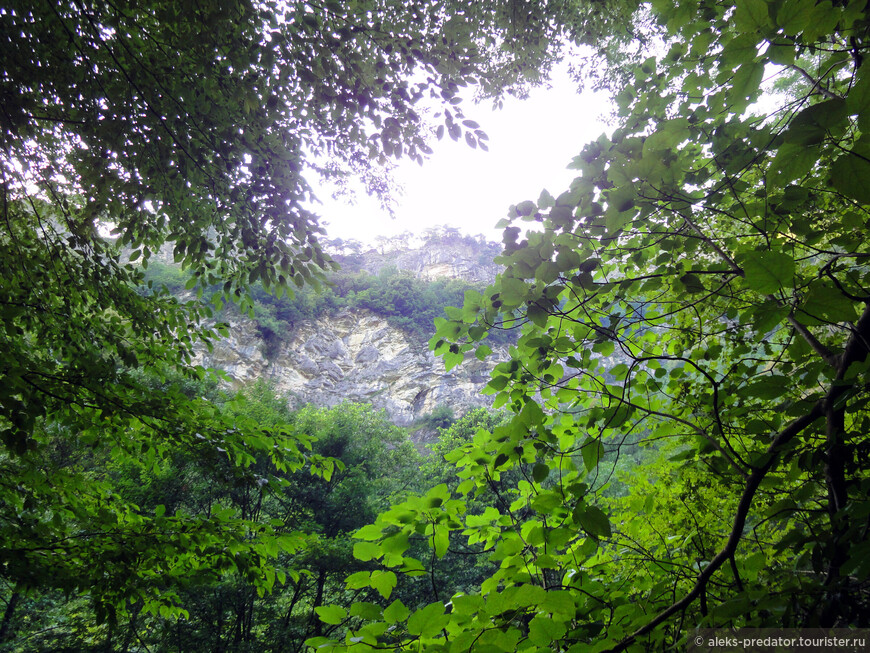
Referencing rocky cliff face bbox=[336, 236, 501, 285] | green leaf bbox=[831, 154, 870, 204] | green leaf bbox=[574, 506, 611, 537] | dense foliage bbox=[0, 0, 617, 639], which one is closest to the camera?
green leaf bbox=[831, 154, 870, 204]

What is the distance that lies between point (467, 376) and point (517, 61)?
2762cm

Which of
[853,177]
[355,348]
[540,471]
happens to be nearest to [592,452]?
[540,471]

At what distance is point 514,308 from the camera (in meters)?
0.94

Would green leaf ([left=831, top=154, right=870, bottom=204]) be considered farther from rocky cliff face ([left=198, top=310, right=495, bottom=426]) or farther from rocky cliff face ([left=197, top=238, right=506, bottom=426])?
rocky cliff face ([left=198, top=310, right=495, bottom=426])

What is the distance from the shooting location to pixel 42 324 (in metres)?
2.30

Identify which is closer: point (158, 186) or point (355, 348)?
point (158, 186)

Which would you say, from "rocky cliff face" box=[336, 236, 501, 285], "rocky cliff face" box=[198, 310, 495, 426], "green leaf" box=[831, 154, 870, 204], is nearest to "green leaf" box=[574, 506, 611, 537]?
"green leaf" box=[831, 154, 870, 204]

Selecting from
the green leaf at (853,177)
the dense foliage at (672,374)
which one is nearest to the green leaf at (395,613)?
the dense foliage at (672,374)

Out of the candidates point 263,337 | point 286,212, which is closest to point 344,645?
point 286,212

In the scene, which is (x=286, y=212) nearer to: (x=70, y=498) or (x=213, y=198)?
(x=213, y=198)

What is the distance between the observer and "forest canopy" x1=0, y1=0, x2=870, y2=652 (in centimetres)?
77

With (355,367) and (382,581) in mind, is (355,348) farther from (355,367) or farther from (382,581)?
(382,581)

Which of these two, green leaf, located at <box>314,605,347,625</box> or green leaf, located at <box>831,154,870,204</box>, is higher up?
green leaf, located at <box>831,154,870,204</box>

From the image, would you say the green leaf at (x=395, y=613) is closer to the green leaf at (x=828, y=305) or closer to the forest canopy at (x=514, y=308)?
the forest canopy at (x=514, y=308)
